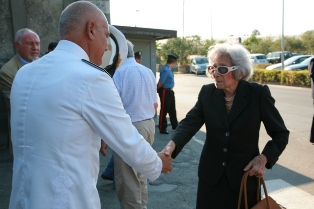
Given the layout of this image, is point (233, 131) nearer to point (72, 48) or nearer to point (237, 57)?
point (237, 57)

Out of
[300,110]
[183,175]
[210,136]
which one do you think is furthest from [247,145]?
[300,110]

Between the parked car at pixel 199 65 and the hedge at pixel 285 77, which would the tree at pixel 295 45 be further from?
the hedge at pixel 285 77

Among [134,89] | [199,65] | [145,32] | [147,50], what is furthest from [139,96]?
[199,65]

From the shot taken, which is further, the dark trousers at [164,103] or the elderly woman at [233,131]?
the dark trousers at [164,103]

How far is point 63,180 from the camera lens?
1579 mm

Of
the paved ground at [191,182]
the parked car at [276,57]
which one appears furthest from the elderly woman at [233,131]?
the parked car at [276,57]

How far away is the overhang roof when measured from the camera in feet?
28.2

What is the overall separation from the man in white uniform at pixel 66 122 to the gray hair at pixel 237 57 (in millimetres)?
1160

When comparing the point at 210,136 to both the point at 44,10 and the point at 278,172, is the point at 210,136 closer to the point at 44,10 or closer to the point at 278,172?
the point at 278,172

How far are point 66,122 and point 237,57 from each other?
5.02ft

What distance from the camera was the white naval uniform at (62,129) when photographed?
157 centimetres

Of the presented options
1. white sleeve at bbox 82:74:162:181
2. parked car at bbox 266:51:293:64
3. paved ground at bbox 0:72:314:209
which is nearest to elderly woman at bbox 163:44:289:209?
white sleeve at bbox 82:74:162:181

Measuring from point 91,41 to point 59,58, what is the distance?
0.20 meters

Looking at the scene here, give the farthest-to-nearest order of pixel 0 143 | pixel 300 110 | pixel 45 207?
pixel 300 110
pixel 0 143
pixel 45 207
